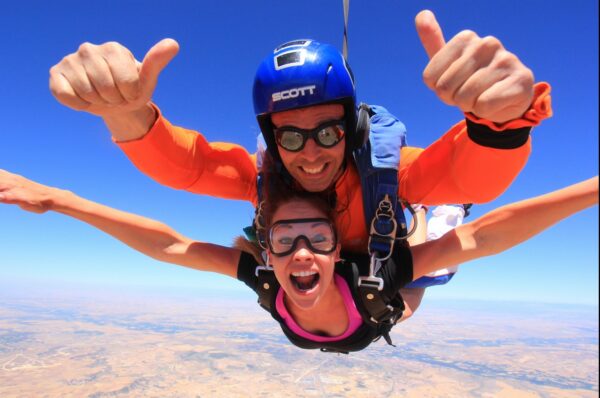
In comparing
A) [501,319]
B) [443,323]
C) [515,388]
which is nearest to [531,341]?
[443,323]

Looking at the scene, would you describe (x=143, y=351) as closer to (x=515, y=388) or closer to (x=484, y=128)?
(x=515, y=388)

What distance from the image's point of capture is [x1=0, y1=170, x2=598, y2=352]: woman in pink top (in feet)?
7.28

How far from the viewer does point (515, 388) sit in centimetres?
6197

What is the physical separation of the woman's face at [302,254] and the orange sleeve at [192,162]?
1.22 feet

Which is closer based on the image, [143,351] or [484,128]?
[484,128]

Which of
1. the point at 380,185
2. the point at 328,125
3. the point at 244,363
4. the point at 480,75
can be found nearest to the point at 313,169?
the point at 328,125

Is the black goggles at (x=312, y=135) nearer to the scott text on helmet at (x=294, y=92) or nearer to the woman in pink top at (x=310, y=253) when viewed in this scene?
the scott text on helmet at (x=294, y=92)

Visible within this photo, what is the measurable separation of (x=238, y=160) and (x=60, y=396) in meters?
55.7

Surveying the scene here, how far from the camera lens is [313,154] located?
7.07ft

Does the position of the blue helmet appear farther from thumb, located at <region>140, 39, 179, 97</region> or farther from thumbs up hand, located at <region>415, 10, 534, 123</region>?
thumbs up hand, located at <region>415, 10, 534, 123</region>

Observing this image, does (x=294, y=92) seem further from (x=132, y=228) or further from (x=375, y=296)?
(x=132, y=228)

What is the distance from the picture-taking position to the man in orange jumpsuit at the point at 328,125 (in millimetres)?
1092

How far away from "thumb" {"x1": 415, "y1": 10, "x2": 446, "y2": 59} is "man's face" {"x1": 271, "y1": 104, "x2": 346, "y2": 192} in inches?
36.9

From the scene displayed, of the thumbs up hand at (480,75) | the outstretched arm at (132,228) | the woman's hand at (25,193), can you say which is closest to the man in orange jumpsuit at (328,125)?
the thumbs up hand at (480,75)
